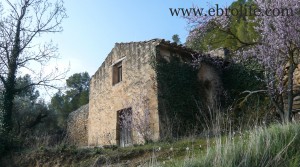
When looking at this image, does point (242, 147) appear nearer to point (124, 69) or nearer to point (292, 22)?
point (292, 22)

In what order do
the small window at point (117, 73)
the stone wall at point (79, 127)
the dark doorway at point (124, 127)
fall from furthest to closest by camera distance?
the stone wall at point (79, 127) → the small window at point (117, 73) → the dark doorway at point (124, 127)

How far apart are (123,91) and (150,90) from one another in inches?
70.7

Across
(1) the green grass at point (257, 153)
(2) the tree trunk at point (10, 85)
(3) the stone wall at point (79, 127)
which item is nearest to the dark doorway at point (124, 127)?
(2) the tree trunk at point (10, 85)

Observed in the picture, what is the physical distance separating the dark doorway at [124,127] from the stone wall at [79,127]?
4484mm

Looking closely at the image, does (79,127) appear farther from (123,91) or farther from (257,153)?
(257,153)

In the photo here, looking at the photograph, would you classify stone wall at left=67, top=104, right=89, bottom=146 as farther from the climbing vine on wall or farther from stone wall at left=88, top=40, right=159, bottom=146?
the climbing vine on wall

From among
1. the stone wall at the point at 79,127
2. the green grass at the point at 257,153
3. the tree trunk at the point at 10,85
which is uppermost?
the tree trunk at the point at 10,85

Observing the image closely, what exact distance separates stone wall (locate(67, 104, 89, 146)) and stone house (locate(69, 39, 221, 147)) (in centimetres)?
331

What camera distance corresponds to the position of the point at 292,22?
784 centimetres

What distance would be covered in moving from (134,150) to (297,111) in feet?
18.3

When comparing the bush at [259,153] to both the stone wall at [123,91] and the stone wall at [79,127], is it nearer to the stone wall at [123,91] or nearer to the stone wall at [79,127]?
the stone wall at [123,91]

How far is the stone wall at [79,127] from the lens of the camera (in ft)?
58.8

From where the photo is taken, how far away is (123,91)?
13500 millimetres

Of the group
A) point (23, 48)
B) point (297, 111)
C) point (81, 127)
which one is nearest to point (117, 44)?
point (23, 48)
